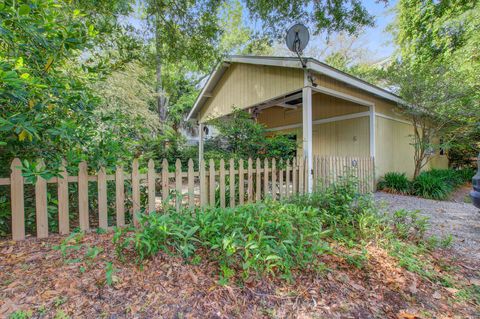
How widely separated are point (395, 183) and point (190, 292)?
318 inches

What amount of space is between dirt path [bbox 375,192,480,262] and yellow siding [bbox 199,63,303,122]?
3651 mm

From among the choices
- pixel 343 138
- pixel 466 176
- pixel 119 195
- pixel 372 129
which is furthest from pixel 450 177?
pixel 119 195

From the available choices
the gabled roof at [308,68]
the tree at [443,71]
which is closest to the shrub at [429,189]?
the tree at [443,71]

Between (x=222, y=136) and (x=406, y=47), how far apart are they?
13201 mm

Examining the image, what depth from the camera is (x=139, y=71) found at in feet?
40.0

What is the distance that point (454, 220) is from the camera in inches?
190

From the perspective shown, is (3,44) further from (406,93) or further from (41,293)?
(406,93)

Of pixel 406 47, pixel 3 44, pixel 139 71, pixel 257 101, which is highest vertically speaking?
pixel 406 47

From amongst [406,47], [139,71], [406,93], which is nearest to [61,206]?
[406,93]

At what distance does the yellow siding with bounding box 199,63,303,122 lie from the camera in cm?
629

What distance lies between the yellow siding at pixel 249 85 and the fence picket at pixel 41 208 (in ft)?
14.9

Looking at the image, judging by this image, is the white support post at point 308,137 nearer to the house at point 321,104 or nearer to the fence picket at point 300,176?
the house at point 321,104

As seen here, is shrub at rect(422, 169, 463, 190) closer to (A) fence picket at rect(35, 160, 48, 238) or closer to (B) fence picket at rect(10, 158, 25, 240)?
(A) fence picket at rect(35, 160, 48, 238)

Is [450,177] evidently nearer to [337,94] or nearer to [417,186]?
[417,186]
